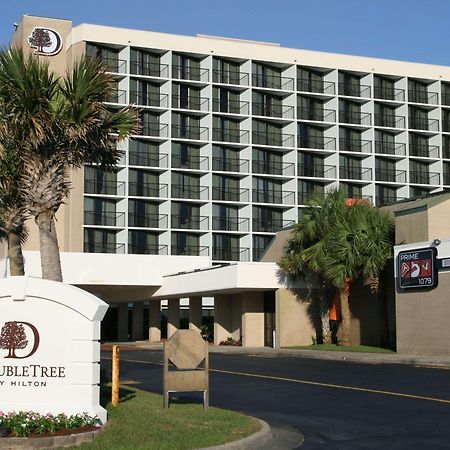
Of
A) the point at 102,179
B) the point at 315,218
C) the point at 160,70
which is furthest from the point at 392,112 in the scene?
the point at 315,218

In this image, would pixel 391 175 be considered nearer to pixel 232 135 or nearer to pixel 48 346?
pixel 232 135

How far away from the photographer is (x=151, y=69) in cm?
7188

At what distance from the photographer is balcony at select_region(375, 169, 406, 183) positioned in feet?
254

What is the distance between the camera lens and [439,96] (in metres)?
79.2

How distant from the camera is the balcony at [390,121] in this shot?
7794 centimetres

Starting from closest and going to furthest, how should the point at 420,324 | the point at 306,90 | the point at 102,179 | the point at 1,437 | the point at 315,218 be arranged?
the point at 1,437
the point at 420,324
the point at 315,218
the point at 102,179
the point at 306,90

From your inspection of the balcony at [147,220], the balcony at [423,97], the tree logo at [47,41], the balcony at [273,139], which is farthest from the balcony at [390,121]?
the tree logo at [47,41]

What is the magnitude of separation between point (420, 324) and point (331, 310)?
9167 millimetres

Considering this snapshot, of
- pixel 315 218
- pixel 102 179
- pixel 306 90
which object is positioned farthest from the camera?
pixel 306 90

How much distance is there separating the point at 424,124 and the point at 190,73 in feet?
76.0

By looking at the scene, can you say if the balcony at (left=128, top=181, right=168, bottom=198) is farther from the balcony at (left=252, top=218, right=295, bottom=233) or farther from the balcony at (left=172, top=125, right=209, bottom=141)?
the balcony at (left=252, top=218, right=295, bottom=233)

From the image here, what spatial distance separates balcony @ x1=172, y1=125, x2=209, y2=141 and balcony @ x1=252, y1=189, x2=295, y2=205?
665 cm

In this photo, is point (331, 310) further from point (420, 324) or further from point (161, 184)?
point (161, 184)

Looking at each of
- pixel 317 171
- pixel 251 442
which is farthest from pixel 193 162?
pixel 251 442
